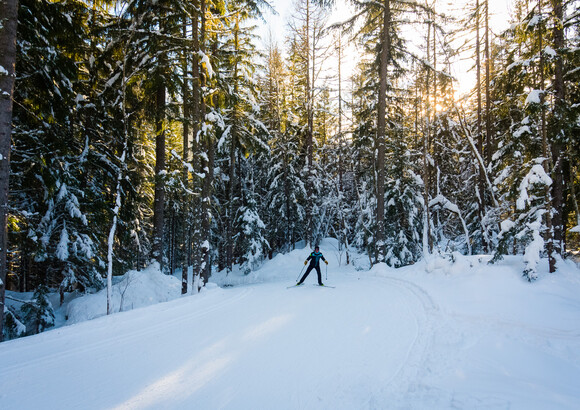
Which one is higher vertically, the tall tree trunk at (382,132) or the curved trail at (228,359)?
the tall tree trunk at (382,132)

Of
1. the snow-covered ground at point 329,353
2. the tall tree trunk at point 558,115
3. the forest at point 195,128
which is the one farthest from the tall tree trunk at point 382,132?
the tall tree trunk at point 558,115

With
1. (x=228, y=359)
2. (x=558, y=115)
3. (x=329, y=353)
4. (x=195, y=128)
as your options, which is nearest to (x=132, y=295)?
(x=195, y=128)

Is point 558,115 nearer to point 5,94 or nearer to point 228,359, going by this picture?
point 228,359

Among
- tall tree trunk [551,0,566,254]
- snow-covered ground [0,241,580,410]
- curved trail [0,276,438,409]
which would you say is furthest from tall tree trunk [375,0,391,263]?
curved trail [0,276,438,409]

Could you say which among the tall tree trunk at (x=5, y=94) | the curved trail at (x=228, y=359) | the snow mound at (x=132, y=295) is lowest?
the snow mound at (x=132, y=295)

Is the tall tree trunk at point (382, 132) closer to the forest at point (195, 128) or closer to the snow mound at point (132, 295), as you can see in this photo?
the forest at point (195, 128)

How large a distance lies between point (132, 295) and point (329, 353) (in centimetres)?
904

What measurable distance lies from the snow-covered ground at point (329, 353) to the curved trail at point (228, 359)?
2 cm

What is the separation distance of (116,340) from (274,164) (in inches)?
821

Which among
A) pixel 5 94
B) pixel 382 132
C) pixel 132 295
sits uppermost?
pixel 382 132

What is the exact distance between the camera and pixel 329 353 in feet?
16.3

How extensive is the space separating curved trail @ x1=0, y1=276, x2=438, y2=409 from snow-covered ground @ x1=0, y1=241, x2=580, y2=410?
0.02m

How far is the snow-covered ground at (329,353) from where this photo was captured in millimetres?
3660

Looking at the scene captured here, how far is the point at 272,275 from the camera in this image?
17828 millimetres
